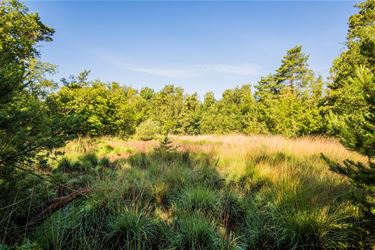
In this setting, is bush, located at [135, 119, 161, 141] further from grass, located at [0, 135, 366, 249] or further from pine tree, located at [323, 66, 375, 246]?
pine tree, located at [323, 66, 375, 246]

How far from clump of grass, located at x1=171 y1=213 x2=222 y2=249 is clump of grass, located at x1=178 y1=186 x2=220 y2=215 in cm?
39

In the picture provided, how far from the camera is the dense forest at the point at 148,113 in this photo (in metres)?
1.77

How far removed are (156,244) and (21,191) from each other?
1502 millimetres

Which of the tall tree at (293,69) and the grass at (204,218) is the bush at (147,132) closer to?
the grass at (204,218)

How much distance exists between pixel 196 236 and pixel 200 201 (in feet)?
2.29

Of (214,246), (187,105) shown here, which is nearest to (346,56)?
(214,246)

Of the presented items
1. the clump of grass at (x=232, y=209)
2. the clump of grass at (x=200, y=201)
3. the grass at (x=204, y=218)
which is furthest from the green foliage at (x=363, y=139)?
the clump of grass at (x=200, y=201)

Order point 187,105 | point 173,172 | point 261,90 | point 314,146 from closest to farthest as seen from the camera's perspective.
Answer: point 173,172 → point 314,146 → point 261,90 → point 187,105

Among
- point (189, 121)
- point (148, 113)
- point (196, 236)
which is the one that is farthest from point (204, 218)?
point (189, 121)

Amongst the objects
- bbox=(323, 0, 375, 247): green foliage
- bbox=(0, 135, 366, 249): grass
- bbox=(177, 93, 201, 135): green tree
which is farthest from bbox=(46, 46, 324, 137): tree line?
bbox=(323, 0, 375, 247): green foliage

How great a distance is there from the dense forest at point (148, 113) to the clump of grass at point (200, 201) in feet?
0.24

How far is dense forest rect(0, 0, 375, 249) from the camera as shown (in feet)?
5.80

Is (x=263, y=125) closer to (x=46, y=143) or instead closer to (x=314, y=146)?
(x=314, y=146)

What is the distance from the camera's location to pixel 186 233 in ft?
6.25
